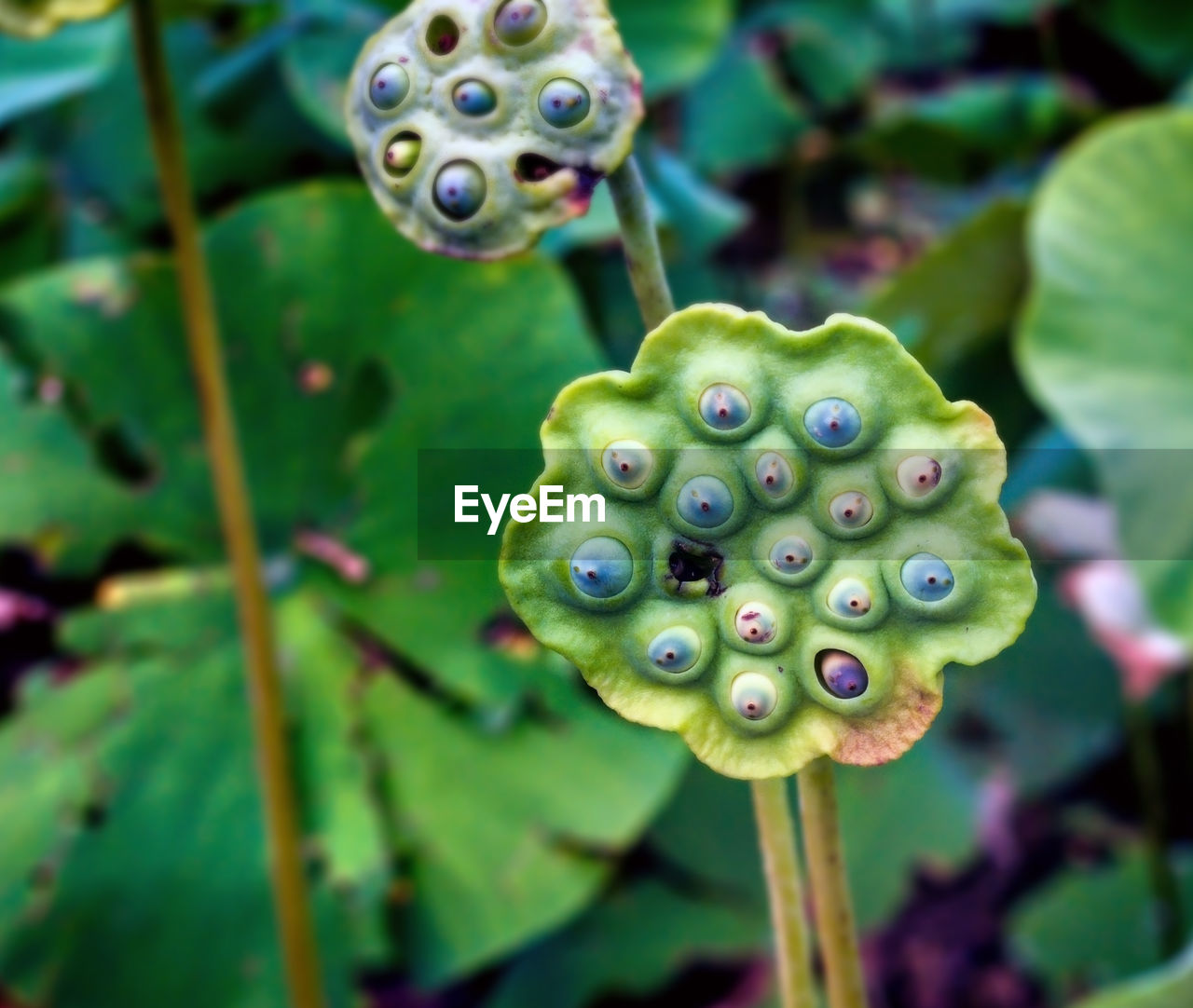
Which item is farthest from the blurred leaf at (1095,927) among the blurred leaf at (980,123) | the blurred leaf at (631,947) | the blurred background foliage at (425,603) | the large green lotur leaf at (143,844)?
the blurred leaf at (980,123)

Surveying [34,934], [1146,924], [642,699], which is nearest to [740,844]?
[1146,924]

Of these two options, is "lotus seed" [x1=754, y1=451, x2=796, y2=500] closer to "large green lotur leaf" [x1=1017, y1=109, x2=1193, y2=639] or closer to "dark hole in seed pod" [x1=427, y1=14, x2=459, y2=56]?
"dark hole in seed pod" [x1=427, y1=14, x2=459, y2=56]

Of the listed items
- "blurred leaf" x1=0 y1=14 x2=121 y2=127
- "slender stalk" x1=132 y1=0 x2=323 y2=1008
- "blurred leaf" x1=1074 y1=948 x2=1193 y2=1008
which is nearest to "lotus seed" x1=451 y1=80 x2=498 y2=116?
"slender stalk" x1=132 y1=0 x2=323 y2=1008

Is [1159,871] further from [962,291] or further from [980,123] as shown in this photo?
→ [980,123]

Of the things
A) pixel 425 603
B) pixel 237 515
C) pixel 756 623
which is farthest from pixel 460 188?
pixel 425 603

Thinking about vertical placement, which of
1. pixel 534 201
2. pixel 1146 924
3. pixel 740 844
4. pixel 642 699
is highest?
pixel 534 201

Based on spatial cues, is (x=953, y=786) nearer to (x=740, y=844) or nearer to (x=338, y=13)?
(x=740, y=844)
